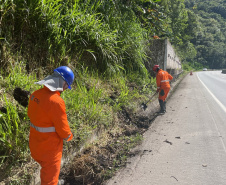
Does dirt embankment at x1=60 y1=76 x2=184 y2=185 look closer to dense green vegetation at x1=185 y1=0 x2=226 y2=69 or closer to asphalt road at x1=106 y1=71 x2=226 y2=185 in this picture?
asphalt road at x1=106 y1=71 x2=226 y2=185

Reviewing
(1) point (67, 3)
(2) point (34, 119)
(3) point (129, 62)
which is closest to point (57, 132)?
(2) point (34, 119)

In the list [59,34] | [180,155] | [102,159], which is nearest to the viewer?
[102,159]

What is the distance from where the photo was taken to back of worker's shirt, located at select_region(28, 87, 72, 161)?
1967 millimetres

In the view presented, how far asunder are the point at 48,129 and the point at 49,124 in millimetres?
54

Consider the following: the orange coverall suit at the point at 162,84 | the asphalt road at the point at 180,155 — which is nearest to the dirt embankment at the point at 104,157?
the asphalt road at the point at 180,155

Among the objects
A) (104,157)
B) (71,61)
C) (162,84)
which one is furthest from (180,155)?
(162,84)

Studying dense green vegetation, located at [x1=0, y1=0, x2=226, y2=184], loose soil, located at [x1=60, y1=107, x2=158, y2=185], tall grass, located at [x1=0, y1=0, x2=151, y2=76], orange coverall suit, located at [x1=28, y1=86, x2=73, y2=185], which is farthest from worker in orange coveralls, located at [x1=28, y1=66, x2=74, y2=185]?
tall grass, located at [x1=0, y1=0, x2=151, y2=76]

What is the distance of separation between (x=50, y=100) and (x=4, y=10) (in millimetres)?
2443

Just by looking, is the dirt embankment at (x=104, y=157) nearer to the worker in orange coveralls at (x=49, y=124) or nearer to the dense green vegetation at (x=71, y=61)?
the dense green vegetation at (x=71, y=61)

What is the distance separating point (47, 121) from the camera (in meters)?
2.03

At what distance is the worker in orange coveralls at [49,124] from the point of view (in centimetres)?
197

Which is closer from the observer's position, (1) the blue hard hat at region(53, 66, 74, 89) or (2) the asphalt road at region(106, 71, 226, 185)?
(1) the blue hard hat at region(53, 66, 74, 89)

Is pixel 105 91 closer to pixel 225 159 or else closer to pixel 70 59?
pixel 70 59

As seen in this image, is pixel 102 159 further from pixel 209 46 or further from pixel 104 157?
pixel 209 46
